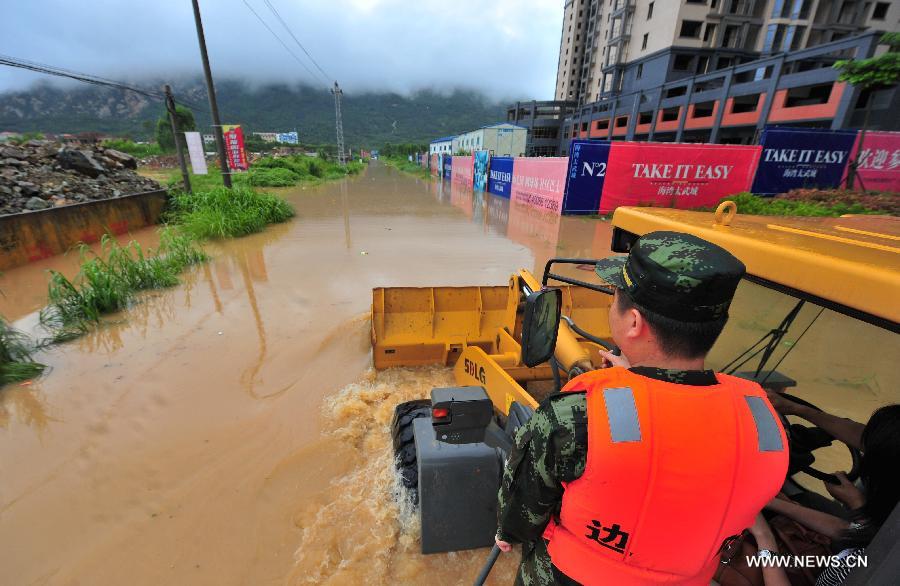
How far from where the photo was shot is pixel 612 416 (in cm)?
91

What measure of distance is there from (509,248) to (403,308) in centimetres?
636

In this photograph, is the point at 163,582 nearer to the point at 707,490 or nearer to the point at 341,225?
the point at 707,490

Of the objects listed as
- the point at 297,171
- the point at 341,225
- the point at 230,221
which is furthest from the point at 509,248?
the point at 297,171

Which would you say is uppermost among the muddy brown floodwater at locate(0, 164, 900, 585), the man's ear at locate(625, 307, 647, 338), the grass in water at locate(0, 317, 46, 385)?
the man's ear at locate(625, 307, 647, 338)

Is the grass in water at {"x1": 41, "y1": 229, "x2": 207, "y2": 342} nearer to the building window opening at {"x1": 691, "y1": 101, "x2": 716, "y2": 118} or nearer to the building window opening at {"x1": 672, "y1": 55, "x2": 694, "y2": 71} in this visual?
the building window opening at {"x1": 691, "y1": 101, "x2": 716, "y2": 118}

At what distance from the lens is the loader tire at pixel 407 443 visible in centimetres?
266

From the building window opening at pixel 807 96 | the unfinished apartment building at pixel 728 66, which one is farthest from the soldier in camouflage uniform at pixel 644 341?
the building window opening at pixel 807 96

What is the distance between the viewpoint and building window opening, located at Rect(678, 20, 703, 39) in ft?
114

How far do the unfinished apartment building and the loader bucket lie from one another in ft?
98.8

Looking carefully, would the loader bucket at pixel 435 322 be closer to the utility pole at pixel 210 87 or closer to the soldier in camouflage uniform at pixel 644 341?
the soldier in camouflage uniform at pixel 644 341

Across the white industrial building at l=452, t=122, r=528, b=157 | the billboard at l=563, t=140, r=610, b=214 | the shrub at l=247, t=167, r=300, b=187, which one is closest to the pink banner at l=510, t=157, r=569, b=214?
the billboard at l=563, t=140, r=610, b=214

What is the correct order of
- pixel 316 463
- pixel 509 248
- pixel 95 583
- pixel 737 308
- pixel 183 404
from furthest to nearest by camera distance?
pixel 509 248 → pixel 183 404 → pixel 316 463 → pixel 95 583 → pixel 737 308

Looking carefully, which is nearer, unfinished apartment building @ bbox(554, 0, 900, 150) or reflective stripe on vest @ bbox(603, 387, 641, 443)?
reflective stripe on vest @ bbox(603, 387, 641, 443)

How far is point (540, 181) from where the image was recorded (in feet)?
54.7
